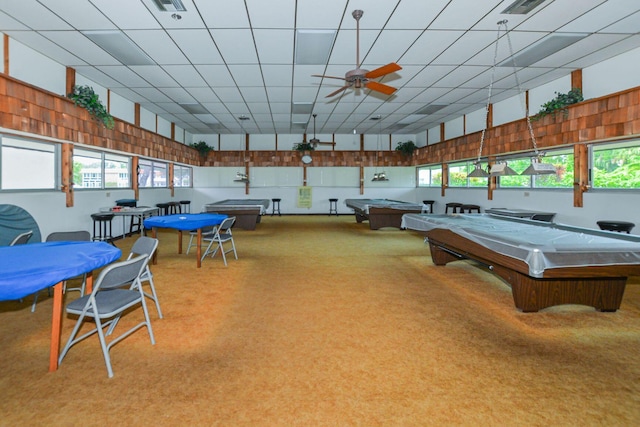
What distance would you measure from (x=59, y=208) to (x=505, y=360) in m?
7.40

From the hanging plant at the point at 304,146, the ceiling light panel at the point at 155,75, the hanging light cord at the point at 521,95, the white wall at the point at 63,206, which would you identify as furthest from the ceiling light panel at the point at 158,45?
the hanging plant at the point at 304,146

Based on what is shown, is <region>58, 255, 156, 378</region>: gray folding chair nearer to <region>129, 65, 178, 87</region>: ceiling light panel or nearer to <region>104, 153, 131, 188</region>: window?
<region>129, 65, 178, 87</region>: ceiling light panel

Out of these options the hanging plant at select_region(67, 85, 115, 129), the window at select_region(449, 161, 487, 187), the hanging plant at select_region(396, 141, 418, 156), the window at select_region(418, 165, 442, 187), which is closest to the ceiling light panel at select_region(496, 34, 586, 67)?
the window at select_region(449, 161, 487, 187)

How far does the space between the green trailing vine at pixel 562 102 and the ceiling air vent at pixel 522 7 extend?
9.90ft

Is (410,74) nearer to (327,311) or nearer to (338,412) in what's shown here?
(327,311)

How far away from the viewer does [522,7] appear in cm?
422

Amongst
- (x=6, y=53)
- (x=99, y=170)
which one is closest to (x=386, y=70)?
(x=6, y=53)

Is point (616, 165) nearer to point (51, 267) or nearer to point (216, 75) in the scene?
point (216, 75)

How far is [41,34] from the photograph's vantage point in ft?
16.0

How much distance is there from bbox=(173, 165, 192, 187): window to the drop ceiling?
433cm

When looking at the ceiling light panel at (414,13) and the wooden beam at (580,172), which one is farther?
the wooden beam at (580,172)

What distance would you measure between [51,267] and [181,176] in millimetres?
11845

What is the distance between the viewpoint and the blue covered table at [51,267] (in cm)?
200

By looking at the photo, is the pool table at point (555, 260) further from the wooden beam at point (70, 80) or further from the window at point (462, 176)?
the wooden beam at point (70, 80)
